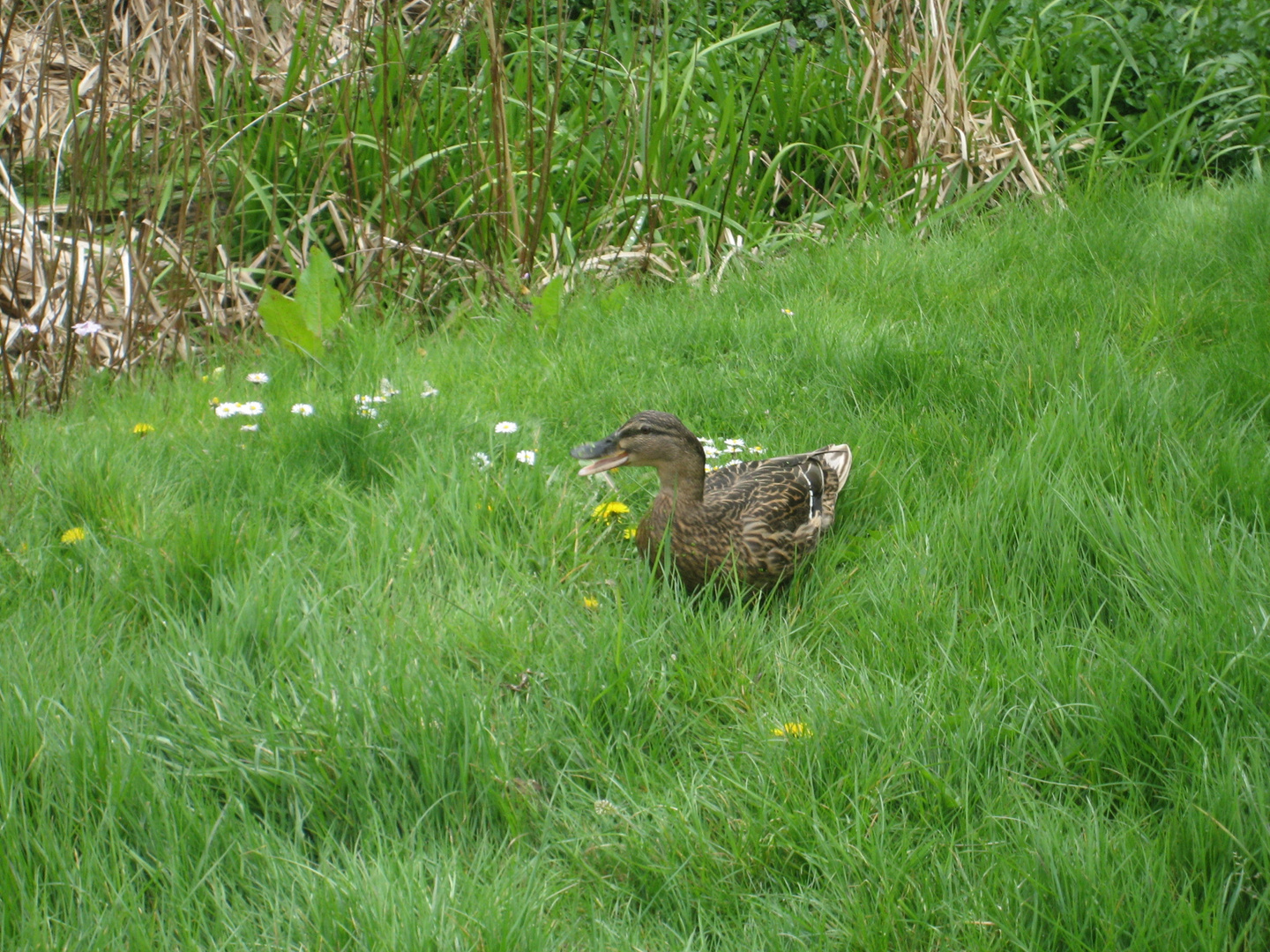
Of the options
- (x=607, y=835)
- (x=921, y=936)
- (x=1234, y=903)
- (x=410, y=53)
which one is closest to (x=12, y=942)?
(x=607, y=835)

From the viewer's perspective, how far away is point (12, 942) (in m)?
1.71

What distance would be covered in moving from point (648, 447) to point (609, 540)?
38cm

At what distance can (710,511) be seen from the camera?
2.97 meters

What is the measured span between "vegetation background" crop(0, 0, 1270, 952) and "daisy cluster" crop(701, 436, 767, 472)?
0.30 feet

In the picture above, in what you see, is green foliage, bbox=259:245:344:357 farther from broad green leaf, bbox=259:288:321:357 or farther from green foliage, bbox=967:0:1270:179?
green foliage, bbox=967:0:1270:179

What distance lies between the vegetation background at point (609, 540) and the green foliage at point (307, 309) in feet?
0.15

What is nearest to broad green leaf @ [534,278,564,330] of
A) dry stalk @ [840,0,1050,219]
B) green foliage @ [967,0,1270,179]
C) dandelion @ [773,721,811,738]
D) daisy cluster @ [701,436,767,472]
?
daisy cluster @ [701,436,767,472]

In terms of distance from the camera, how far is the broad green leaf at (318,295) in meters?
4.35

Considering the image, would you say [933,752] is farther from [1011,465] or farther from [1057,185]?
[1057,185]

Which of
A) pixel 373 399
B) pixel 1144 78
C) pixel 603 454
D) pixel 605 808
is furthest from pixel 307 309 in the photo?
pixel 1144 78

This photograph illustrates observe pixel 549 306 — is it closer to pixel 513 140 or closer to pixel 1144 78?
pixel 513 140

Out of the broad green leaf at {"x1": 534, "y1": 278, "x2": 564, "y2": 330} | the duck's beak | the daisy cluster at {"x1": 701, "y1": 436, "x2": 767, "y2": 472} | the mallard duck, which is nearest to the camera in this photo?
the mallard duck

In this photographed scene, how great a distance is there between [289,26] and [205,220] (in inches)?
53.1

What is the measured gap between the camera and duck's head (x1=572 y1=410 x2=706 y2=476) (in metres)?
2.94
